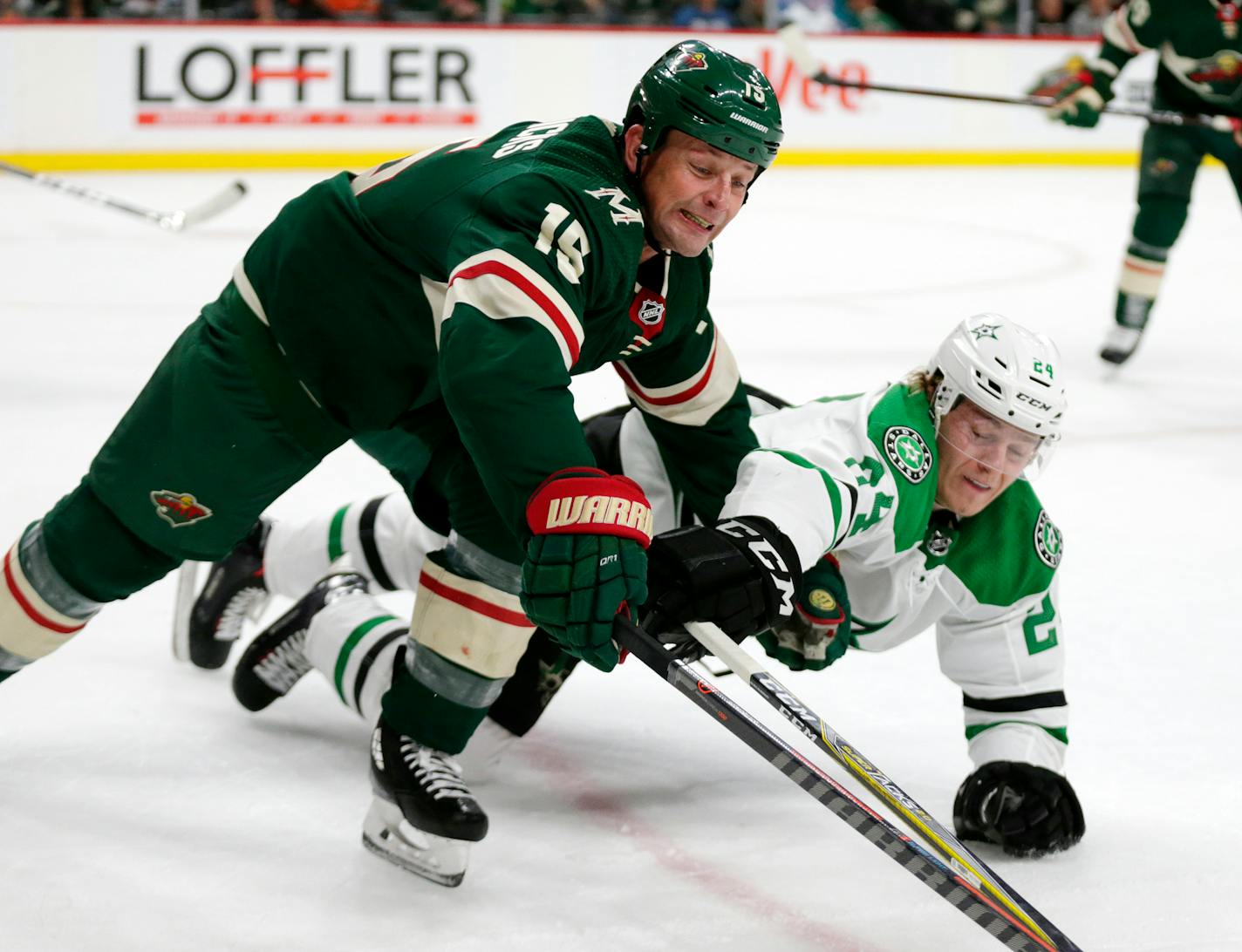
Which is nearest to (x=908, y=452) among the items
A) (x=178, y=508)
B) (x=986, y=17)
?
(x=178, y=508)

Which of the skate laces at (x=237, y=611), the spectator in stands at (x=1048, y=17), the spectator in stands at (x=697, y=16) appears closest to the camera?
the skate laces at (x=237, y=611)

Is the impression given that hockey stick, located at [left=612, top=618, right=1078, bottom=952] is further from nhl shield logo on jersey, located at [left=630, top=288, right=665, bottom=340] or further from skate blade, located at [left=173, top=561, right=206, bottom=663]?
skate blade, located at [left=173, top=561, right=206, bottom=663]

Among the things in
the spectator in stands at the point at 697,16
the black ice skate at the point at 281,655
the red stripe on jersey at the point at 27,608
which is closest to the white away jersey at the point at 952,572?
the black ice skate at the point at 281,655

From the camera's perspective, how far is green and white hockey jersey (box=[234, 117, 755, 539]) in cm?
171

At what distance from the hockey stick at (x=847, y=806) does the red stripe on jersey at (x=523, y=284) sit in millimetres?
301

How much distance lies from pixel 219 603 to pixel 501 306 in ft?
3.70

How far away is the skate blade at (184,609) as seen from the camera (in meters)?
2.69

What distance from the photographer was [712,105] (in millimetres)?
1844

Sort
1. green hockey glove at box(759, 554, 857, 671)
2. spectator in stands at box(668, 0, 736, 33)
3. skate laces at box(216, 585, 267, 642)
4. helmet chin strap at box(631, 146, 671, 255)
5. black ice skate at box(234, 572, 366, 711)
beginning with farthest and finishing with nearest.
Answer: spectator in stands at box(668, 0, 736, 33), skate laces at box(216, 585, 267, 642), black ice skate at box(234, 572, 366, 711), green hockey glove at box(759, 554, 857, 671), helmet chin strap at box(631, 146, 671, 255)

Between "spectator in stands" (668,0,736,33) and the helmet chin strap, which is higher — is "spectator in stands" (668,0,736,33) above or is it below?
below

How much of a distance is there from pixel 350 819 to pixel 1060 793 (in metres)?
0.89

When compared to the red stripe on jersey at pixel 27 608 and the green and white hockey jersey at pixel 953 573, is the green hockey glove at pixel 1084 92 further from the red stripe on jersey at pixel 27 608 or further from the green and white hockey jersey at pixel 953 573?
the red stripe on jersey at pixel 27 608

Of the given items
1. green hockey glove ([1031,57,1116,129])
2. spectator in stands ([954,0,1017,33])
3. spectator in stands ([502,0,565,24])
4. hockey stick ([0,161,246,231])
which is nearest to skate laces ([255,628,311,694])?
hockey stick ([0,161,246,231])

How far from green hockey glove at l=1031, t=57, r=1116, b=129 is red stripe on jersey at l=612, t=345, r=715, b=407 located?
132 inches
